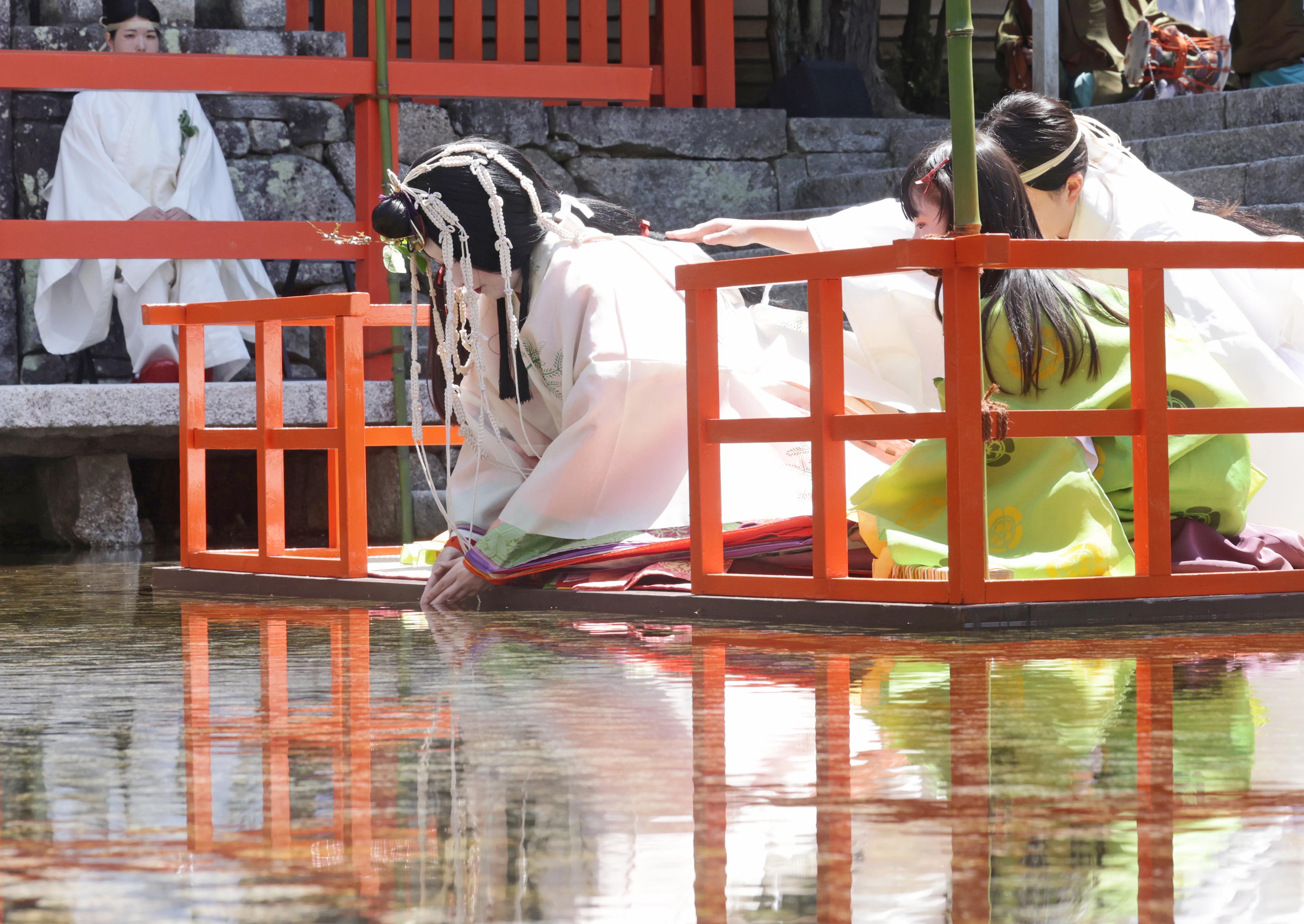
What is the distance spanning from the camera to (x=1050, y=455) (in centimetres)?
290

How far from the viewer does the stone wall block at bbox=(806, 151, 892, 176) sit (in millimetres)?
6875

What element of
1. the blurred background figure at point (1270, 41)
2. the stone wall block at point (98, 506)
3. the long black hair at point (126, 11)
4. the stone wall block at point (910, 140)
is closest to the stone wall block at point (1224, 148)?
the blurred background figure at point (1270, 41)

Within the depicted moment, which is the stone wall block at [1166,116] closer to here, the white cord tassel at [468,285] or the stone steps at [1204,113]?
the stone steps at [1204,113]

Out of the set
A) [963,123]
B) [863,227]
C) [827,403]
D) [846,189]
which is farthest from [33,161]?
[963,123]

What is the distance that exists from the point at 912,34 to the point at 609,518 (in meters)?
5.81

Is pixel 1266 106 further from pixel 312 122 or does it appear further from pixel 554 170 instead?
pixel 312 122

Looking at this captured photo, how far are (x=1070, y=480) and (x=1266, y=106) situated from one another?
3284mm

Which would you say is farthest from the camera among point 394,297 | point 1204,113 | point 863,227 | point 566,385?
point 1204,113

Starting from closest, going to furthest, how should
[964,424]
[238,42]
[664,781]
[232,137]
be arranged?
[664,781], [964,424], [238,42], [232,137]

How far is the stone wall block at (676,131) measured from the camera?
6609 millimetres

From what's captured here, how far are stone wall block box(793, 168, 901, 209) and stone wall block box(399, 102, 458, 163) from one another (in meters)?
1.34

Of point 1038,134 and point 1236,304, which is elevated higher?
point 1038,134

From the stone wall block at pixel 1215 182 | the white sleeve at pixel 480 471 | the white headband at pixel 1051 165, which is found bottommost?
the white sleeve at pixel 480 471

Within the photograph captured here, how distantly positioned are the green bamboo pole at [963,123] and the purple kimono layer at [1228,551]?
696 mm
